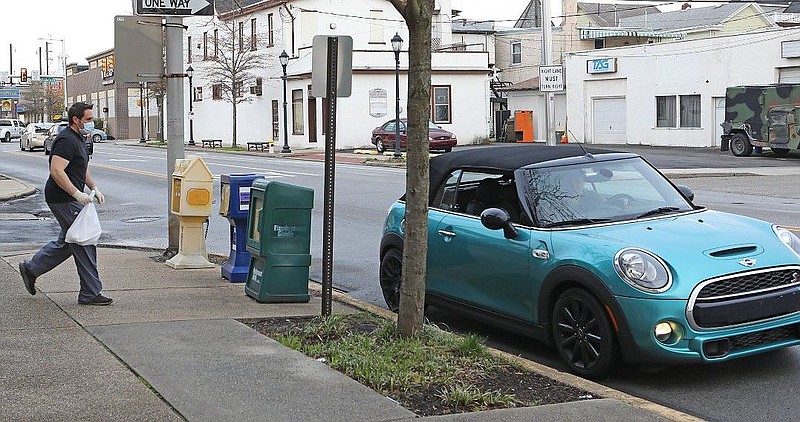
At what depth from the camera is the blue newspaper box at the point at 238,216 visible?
34.5 ft

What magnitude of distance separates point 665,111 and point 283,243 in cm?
3839

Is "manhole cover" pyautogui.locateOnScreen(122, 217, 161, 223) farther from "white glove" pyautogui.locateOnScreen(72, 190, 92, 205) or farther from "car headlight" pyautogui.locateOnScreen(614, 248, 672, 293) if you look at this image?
"car headlight" pyautogui.locateOnScreen(614, 248, 672, 293)

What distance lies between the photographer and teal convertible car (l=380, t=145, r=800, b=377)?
660 centimetres

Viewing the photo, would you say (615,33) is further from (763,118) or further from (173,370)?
(173,370)

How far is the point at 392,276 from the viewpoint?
933 cm

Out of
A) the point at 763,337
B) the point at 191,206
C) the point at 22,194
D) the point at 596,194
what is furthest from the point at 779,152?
the point at 763,337

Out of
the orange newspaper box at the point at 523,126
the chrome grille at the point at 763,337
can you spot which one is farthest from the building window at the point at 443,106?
the chrome grille at the point at 763,337

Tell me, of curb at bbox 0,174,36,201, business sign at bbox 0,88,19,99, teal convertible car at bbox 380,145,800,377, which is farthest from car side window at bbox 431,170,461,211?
business sign at bbox 0,88,19,99

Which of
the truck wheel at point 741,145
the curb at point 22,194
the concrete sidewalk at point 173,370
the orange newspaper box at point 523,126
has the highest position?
the orange newspaper box at point 523,126

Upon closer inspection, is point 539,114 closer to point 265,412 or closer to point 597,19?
point 597,19

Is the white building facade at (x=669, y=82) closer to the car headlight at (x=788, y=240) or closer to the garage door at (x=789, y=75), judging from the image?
the garage door at (x=789, y=75)

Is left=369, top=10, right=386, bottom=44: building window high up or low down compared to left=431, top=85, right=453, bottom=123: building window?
up

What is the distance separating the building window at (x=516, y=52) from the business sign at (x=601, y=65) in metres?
14.7

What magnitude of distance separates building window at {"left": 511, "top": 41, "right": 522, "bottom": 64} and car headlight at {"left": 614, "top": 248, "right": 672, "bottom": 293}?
57.5 meters
